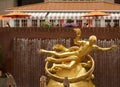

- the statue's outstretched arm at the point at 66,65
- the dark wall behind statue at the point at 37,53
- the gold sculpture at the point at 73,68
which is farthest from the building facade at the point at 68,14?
the statue's outstretched arm at the point at 66,65

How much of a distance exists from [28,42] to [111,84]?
3.39m

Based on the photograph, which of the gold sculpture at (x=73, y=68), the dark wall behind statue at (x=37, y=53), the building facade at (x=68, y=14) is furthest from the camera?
the building facade at (x=68, y=14)

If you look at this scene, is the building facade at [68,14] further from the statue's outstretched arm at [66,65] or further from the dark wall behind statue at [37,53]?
the statue's outstretched arm at [66,65]

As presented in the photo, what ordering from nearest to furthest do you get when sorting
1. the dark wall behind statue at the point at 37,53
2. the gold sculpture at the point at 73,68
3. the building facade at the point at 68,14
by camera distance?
the gold sculpture at the point at 73,68 → the dark wall behind statue at the point at 37,53 → the building facade at the point at 68,14

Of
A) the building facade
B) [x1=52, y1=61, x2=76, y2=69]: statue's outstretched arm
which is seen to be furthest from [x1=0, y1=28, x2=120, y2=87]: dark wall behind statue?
the building facade

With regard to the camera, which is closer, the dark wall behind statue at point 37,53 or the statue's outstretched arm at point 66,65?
the statue's outstretched arm at point 66,65

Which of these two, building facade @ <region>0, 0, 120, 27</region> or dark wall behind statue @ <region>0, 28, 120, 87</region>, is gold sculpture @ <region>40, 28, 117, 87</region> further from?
building facade @ <region>0, 0, 120, 27</region>

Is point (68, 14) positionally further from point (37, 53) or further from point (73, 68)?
point (73, 68)

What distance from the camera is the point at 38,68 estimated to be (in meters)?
19.7

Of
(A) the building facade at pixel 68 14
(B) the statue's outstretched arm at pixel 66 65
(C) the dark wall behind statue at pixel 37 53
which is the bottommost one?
(A) the building facade at pixel 68 14

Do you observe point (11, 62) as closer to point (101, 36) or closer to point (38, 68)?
point (38, 68)

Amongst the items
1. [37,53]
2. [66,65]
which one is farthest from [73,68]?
[37,53]

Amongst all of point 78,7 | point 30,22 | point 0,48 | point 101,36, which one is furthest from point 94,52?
point 78,7

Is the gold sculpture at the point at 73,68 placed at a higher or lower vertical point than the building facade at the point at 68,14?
higher
